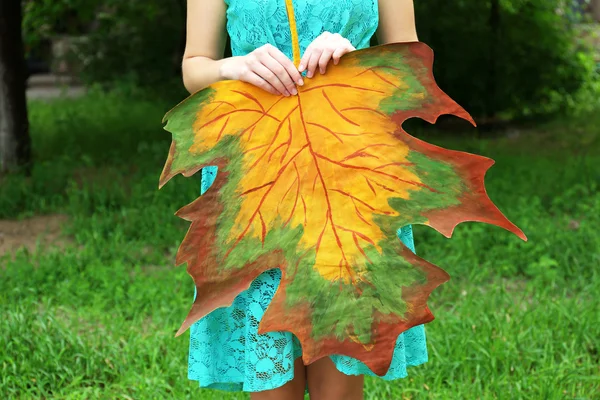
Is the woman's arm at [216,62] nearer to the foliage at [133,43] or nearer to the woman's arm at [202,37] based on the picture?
the woman's arm at [202,37]

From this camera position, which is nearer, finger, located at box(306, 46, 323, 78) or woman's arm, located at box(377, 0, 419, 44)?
finger, located at box(306, 46, 323, 78)

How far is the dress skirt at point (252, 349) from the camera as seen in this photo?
4.93 ft

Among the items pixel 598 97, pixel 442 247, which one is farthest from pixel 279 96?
pixel 598 97

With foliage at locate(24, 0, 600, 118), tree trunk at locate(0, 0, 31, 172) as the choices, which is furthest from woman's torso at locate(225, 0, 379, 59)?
foliage at locate(24, 0, 600, 118)

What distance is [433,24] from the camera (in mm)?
8406

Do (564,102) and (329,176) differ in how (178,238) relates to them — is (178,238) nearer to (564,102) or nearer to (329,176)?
(329,176)

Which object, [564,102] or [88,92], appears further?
[88,92]

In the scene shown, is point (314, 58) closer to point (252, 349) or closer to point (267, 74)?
point (267, 74)

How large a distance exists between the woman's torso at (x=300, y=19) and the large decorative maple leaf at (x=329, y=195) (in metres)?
0.13

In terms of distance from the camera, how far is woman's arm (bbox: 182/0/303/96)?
1360 millimetres

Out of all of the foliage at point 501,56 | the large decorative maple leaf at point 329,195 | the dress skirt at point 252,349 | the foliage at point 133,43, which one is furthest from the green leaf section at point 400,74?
the foliage at point 133,43

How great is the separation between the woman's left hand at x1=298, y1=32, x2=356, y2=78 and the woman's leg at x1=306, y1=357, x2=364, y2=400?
1.91 feet

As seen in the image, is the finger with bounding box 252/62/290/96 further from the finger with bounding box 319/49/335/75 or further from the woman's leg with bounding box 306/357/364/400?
the woman's leg with bounding box 306/357/364/400

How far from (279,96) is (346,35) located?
0.21 metres
